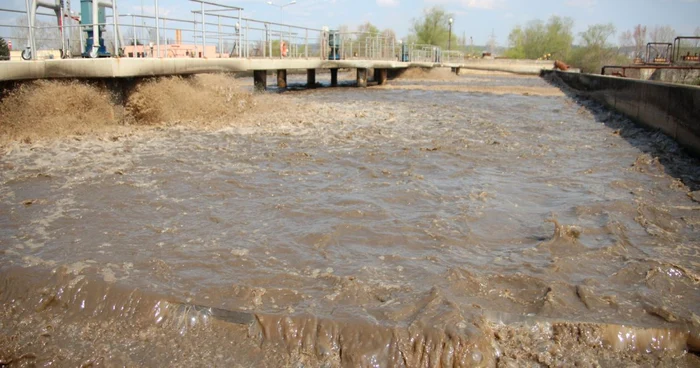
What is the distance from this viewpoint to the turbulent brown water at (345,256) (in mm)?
3254

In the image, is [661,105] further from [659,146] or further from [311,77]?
[311,77]

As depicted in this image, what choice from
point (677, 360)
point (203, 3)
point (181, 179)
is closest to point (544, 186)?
point (677, 360)

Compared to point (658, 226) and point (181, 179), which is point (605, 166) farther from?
point (181, 179)

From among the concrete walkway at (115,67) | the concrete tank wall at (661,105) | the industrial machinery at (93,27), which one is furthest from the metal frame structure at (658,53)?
the industrial machinery at (93,27)

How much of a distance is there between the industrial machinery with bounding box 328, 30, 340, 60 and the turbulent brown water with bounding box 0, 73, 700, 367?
18.5 metres

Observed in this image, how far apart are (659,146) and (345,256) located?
7.41m

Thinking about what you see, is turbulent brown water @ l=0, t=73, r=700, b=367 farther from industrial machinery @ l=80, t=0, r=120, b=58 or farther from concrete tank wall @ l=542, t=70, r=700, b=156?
industrial machinery @ l=80, t=0, r=120, b=58

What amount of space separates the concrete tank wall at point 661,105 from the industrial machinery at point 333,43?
12812 mm

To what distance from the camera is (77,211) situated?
557 centimetres

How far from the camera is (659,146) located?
9.66 m

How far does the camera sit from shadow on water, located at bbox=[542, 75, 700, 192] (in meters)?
7.66

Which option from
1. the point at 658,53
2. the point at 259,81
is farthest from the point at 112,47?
the point at 658,53

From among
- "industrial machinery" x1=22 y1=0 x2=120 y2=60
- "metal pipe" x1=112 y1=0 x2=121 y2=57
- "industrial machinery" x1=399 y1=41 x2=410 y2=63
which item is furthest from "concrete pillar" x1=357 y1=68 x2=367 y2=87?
"metal pipe" x1=112 y1=0 x2=121 y2=57

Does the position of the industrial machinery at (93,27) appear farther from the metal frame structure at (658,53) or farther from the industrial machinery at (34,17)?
the metal frame structure at (658,53)
